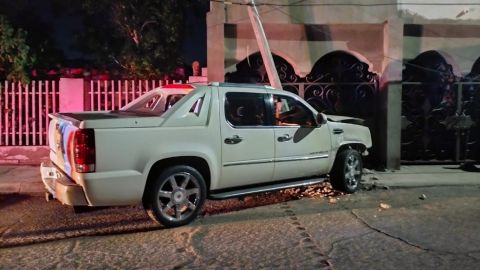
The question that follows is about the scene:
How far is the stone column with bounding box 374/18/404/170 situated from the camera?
11.3m

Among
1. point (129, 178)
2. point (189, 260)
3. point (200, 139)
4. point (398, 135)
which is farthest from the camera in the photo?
point (398, 135)

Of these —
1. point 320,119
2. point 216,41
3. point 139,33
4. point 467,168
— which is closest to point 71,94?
point 139,33

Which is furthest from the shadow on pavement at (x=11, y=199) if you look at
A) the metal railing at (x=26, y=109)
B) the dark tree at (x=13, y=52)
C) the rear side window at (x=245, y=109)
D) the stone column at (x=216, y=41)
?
the stone column at (x=216, y=41)

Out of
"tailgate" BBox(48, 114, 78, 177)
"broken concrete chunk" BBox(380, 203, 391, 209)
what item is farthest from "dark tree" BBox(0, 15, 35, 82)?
"broken concrete chunk" BBox(380, 203, 391, 209)

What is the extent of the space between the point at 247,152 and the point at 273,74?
139 inches

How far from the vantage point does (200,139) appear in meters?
6.71

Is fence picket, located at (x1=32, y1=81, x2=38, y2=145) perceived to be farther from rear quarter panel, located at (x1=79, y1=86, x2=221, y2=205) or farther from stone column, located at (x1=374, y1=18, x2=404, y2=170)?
stone column, located at (x1=374, y1=18, x2=404, y2=170)

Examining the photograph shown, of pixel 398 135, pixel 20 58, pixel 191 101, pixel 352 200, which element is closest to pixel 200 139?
pixel 191 101

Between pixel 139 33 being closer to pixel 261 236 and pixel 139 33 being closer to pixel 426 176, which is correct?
pixel 426 176

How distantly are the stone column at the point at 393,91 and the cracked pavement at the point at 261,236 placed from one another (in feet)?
9.70

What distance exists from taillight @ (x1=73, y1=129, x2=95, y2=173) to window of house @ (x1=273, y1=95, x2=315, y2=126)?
2802 mm

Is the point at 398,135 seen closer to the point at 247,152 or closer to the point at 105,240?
the point at 247,152

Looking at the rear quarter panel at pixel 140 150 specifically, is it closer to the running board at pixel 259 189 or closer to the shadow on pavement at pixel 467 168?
the running board at pixel 259 189

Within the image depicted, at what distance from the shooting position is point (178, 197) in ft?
21.6
